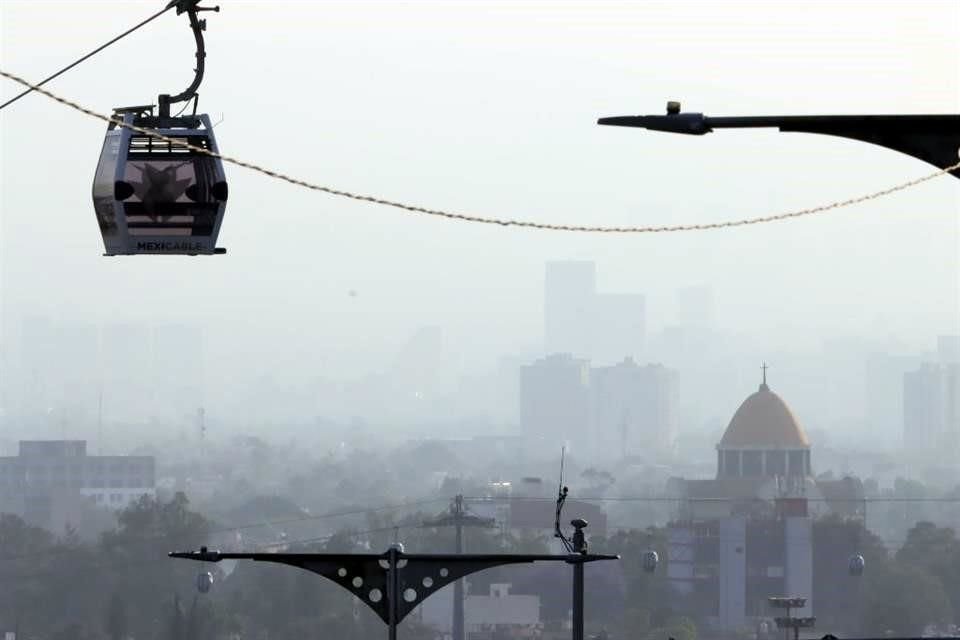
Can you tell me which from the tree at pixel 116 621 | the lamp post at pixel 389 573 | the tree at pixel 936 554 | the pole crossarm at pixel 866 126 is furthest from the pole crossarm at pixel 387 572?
the tree at pixel 936 554

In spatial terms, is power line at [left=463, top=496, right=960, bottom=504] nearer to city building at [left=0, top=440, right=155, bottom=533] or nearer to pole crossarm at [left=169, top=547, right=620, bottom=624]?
city building at [left=0, top=440, right=155, bottom=533]

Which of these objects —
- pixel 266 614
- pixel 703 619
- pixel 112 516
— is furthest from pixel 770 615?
pixel 112 516

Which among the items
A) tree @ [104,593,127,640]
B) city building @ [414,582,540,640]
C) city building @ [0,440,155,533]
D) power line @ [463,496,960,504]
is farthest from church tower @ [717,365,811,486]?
tree @ [104,593,127,640]

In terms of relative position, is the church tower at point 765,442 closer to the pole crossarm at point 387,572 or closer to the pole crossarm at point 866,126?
the pole crossarm at point 387,572

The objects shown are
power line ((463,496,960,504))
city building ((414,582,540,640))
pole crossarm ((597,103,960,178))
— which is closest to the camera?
pole crossarm ((597,103,960,178))

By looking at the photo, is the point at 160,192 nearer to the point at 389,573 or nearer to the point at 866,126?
the point at 389,573

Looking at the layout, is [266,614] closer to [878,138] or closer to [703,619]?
[703,619]

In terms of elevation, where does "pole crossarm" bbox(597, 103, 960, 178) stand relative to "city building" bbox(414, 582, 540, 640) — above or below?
above

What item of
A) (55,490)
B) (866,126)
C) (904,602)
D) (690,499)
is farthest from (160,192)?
(55,490)
